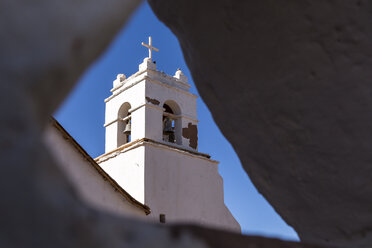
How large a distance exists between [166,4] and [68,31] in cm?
81

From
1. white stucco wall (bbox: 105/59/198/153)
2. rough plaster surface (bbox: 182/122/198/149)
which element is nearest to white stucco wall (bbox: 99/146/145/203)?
white stucco wall (bbox: 105/59/198/153)

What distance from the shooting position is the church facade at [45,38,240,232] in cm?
977

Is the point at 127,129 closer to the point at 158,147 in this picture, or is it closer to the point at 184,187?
the point at 158,147

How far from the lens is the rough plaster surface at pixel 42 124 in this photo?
47cm

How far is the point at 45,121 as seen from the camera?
564mm

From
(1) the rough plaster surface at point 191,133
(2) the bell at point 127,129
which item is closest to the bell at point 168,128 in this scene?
(1) the rough plaster surface at point 191,133

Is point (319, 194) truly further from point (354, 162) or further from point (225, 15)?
point (225, 15)

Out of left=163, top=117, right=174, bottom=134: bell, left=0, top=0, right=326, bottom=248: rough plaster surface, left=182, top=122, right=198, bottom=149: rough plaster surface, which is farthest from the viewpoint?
left=163, top=117, right=174, bottom=134: bell

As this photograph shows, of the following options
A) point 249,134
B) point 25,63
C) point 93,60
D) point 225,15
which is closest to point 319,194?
point 249,134

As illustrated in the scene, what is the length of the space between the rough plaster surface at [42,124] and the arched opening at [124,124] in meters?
9.65

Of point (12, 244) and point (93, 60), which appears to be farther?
point (93, 60)

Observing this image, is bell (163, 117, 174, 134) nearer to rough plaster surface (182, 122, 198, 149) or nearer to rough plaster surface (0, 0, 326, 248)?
rough plaster surface (182, 122, 198, 149)

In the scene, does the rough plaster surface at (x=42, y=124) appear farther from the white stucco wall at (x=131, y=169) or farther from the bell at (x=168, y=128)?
→ the bell at (x=168, y=128)

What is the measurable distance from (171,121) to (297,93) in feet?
30.1
